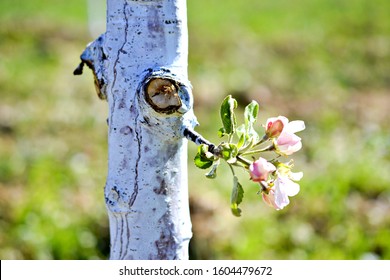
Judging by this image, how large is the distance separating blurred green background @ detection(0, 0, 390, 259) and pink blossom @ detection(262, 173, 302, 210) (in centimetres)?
194

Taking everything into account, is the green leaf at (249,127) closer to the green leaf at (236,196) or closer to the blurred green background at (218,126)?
the green leaf at (236,196)

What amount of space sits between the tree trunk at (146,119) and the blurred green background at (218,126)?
5.97 feet

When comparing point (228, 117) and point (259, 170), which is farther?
point (228, 117)

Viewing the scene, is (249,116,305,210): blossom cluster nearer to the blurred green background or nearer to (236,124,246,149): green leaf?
(236,124,246,149): green leaf

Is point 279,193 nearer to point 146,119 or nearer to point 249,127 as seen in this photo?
point 249,127

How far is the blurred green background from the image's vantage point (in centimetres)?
300

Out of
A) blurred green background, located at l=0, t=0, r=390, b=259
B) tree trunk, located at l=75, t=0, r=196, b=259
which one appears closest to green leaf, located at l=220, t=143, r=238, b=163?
tree trunk, located at l=75, t=0, r=196, b=259

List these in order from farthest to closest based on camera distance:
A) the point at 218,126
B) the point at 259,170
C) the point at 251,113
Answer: the point at 218,126, the point at 251,113, the point at 259,170

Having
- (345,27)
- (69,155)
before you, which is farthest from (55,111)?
(345,27)

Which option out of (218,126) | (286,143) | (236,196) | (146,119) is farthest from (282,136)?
(218,126)

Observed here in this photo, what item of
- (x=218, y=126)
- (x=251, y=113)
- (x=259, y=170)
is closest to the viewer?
(x=259, y=170)

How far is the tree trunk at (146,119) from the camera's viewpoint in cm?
100

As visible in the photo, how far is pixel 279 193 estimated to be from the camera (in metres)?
0.93

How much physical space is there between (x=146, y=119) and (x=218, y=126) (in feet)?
12.7
